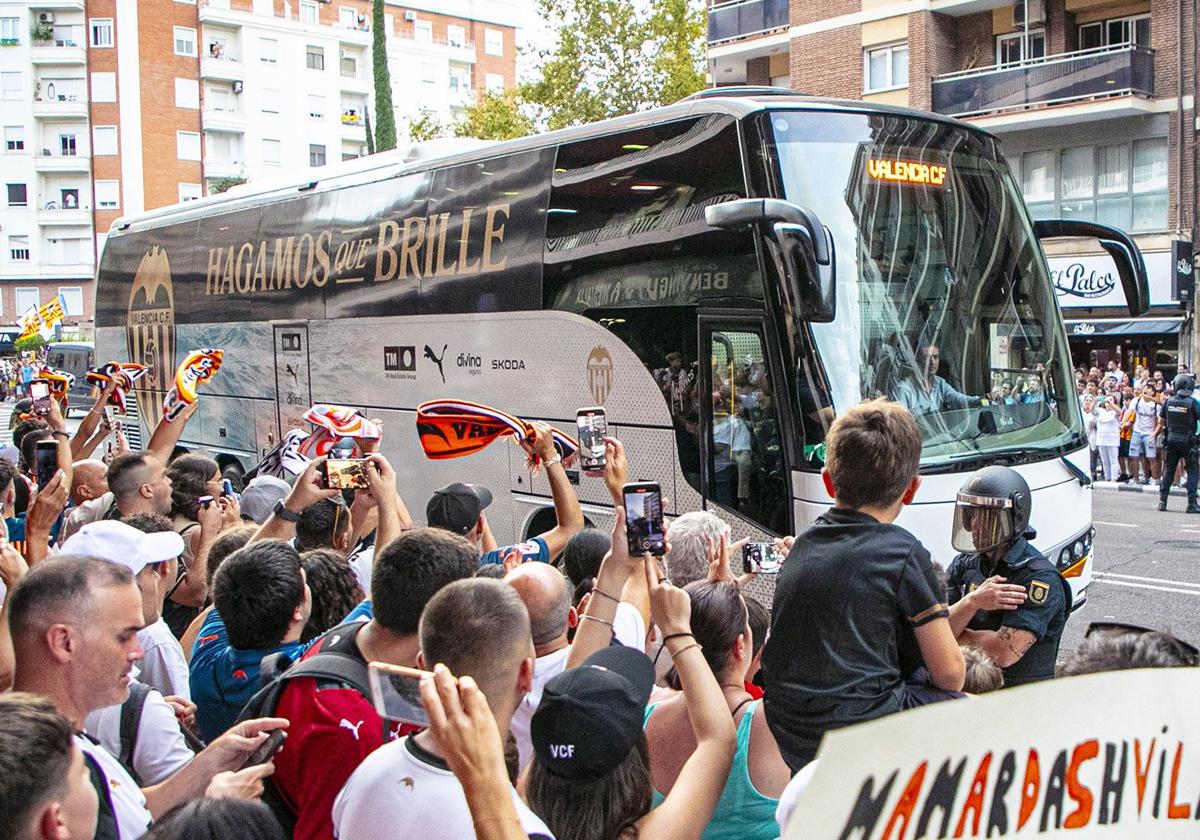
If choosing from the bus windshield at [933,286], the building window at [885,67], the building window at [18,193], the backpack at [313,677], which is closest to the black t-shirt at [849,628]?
the backpack at [313,677]

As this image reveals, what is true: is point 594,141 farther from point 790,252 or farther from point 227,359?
point 227,359

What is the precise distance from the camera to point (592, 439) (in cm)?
502

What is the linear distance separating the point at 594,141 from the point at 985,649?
18.3ft

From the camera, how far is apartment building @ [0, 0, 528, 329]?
212 feet

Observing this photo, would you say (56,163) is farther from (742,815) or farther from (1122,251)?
(742,815)

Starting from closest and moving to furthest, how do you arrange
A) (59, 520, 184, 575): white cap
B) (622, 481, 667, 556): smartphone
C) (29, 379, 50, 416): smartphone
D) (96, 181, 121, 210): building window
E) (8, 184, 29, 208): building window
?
(622, 481, 667, 556): smartphone
(59, 520, 184, 575): white cap
(29, 379, 50, 416): smartphone
(96, 181, 121, 210): building window
(8, 184, 29, 208): building window

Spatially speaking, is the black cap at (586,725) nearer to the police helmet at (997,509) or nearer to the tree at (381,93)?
the police helmet at (997,509)

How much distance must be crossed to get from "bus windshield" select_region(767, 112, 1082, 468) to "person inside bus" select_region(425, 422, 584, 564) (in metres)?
2.51

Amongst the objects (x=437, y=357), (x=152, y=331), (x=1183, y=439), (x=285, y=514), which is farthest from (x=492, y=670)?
(x=1183, y=439)

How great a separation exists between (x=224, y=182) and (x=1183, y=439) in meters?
56.0

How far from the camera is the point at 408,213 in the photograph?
10969mm

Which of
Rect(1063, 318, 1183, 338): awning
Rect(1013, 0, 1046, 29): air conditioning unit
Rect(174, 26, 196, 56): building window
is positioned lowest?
Rect(1063, 318, 1183, 338): awning

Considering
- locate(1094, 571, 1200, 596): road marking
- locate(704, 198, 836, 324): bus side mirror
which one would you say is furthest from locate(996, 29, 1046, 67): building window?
locate(704, 198, 836, 324): bus side mirror

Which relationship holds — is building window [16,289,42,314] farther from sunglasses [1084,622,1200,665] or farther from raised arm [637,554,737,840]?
sunglasses [1084,622,1200,665]
